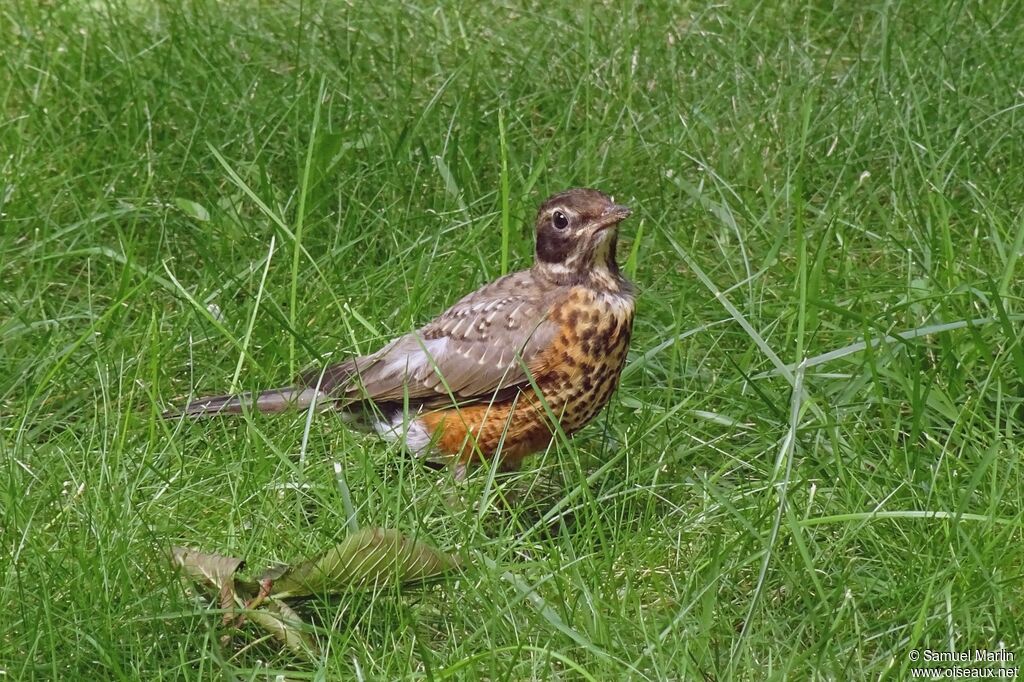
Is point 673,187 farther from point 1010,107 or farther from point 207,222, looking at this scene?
point 207,222

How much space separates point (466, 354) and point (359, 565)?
1291 millimetres

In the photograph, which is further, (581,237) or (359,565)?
(581,237)

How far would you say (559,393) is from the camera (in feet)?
15.9

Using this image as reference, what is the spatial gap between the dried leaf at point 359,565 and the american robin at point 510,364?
31.8 inches

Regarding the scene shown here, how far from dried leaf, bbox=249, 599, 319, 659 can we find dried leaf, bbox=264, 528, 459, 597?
1.4 inches

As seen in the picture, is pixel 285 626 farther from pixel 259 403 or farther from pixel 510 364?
pixel 510 364

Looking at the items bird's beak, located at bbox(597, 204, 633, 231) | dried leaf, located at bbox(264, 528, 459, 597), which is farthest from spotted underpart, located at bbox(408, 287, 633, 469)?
dried leaf, located at bbox(264, 528, 459, 597)

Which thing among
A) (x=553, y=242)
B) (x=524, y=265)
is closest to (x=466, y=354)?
(x=553, y=242)

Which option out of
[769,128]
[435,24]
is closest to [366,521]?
[769,128]

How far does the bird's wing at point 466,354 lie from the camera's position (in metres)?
4.93

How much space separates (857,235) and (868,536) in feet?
6.72

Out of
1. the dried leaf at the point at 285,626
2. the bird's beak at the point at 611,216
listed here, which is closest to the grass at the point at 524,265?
the dried leaf at the point at 285,626

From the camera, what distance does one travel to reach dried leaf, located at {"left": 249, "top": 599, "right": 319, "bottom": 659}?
3797 mm

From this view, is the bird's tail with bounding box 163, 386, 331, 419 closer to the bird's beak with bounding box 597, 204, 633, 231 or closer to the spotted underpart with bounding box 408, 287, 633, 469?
the spotted underpart with bounding box 408, 287, 633, 469
